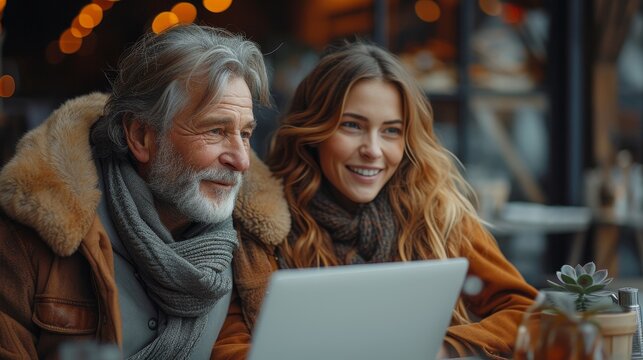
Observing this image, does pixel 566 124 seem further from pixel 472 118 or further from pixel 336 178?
pixel 336 178

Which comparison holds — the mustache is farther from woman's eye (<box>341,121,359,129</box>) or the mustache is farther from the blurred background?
the blurred background

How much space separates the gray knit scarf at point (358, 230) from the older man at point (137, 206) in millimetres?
339

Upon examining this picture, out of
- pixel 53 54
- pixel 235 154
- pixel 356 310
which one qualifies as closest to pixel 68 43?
pixel 53 54

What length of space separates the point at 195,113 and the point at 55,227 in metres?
0.43

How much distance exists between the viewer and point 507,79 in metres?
5.90

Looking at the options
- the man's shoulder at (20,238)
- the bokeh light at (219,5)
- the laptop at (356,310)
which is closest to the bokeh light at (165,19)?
the bokeh light at (219,5)

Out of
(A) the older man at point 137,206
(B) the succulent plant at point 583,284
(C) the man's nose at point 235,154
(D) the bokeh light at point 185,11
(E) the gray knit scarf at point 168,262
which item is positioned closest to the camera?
(B) the succulent plant at point 583,284

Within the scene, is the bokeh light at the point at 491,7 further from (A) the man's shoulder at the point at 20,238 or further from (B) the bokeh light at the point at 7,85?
(A) the man's shoulder at the point at 20,238

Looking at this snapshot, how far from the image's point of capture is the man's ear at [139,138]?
2137mm

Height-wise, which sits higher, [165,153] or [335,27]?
[165,153]

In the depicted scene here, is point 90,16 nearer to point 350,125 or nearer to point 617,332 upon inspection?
point 350,125

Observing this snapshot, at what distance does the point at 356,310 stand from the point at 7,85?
16.7 feet

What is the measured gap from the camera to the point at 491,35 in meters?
5.86

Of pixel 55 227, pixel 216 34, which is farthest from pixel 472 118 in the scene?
pixel 55 227
